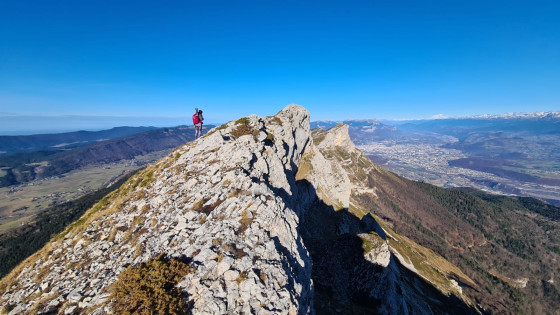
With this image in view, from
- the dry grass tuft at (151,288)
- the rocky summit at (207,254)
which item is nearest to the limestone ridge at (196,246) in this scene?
the rocky summit at (207,254)

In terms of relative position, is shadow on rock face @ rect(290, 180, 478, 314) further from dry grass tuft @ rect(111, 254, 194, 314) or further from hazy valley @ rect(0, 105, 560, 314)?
dry grass tuft @ rect(111, 254, 194, 314)

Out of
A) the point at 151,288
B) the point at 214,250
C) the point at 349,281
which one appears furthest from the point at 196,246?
the point at 349,281

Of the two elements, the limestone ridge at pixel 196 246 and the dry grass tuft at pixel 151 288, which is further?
the limestone ridge at pixel 196 246

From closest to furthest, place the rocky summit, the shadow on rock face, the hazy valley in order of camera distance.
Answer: the rocky summit < the hazy valley < the shadow on rock face

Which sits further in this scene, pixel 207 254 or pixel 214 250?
pixel 214 250

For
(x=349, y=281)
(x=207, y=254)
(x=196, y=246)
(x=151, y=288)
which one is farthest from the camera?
(x=349, y=281)

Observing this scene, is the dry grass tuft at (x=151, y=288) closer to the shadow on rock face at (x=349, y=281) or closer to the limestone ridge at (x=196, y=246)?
the limestone ridge at (x=196, y=246)

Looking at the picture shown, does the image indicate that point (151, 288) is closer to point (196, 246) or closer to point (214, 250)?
point (196, 246)

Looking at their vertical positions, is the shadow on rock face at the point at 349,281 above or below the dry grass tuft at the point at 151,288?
below

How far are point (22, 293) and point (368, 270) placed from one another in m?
38.0

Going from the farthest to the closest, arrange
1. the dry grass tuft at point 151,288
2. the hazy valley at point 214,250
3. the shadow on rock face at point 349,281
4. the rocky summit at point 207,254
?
the shadow on rock face at point 349,281
the hazy valley at point 214,250
the rocky summit at point 207,254
the dry grass tuft at point 151,288

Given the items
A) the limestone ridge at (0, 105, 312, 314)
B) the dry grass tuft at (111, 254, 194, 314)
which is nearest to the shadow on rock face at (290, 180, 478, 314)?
the limestone ridge at (0, 105, 312, 314)

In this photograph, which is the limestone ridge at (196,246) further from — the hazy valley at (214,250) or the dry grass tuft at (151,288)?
the dry grass tuft at (151,288)

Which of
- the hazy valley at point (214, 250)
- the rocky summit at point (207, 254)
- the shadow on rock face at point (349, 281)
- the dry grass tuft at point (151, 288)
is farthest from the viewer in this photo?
the shadow on rock face at point (349, 281)
